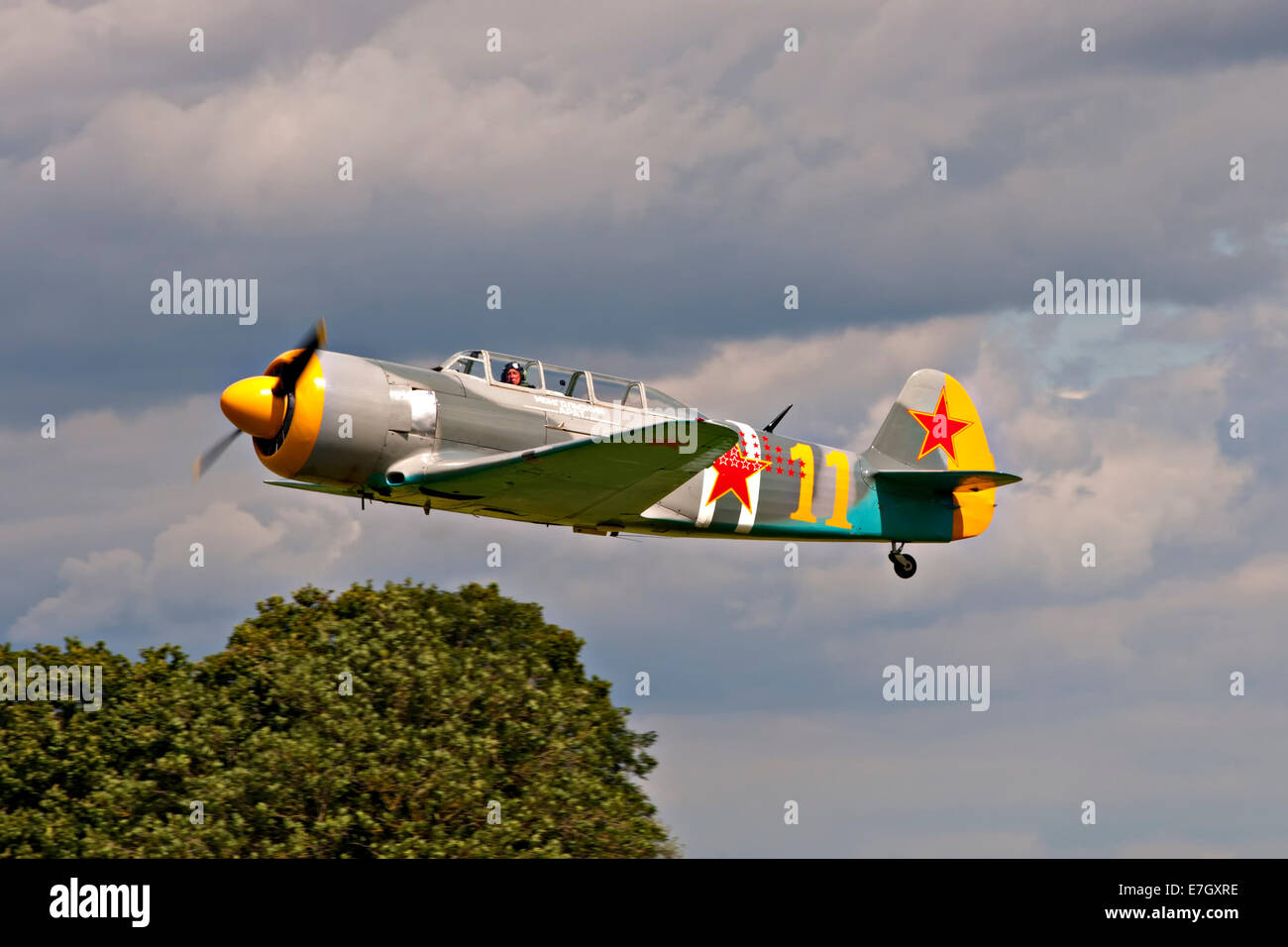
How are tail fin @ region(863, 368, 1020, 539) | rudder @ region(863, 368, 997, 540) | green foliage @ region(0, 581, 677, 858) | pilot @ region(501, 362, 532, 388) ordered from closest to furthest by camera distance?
pilot @ region(501, 362, 532, 388)
tail fin @ region(863, 368, 1020, 539)
rudder @ region(863, 368, 997, 540)
green foliage @ region(0, 581, 677, 858)

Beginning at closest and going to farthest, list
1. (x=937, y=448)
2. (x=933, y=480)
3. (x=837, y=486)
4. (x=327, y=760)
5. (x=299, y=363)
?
(x=299, y=363)
(x=837, y=486)
(x=933, y=480)
(x=937, y=448)
(x=327, y=760)

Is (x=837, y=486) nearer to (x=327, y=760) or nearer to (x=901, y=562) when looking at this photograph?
(x=901, y=562)

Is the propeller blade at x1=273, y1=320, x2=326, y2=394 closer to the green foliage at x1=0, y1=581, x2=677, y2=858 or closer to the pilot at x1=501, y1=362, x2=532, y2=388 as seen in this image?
the pilot at x1=501, y1=362, x2=532, y2=388

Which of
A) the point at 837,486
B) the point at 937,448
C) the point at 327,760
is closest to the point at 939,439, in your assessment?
the point at 937,448

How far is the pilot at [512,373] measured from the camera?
58.9ft

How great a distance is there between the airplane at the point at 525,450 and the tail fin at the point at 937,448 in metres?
0.82

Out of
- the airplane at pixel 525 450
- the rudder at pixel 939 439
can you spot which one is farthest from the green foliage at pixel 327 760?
the rudder at pixel 939 439

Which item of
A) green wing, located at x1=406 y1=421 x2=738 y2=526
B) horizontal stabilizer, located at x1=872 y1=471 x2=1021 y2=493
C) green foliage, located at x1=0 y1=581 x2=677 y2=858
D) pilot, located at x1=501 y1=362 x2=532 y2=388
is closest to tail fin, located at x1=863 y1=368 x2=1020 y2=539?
horizontal stabilizer, located at x1=872 y1=471 x2=1021 y2=493

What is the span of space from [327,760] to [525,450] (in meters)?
9.03

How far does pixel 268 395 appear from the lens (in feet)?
55.7

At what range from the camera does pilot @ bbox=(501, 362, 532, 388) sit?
17.9 metres

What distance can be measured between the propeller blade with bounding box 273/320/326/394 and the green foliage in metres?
8.67

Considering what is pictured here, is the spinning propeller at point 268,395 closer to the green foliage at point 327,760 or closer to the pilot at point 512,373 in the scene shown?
the pilot at point 512,373

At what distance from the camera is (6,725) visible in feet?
93.7
